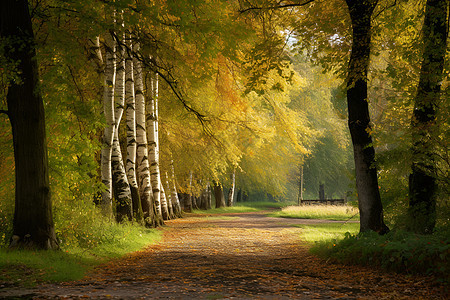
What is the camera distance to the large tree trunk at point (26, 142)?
8867mm

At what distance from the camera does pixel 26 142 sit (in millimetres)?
8914

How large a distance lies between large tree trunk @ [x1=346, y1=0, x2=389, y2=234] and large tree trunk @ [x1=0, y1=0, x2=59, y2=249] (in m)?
6.77

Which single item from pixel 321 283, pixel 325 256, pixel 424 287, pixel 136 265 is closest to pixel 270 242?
pixel 325 256

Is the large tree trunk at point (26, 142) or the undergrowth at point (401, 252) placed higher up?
the large tree trunk at point (26, 142)

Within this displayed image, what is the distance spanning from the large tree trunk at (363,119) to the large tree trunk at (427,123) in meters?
0.83

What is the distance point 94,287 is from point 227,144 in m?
14.4

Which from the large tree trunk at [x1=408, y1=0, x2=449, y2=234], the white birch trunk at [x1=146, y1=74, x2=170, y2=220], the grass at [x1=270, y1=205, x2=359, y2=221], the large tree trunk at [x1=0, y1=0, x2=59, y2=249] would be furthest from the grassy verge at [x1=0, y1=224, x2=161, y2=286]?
the grass at [x1=270, y1=205, x2=359, y2=221]

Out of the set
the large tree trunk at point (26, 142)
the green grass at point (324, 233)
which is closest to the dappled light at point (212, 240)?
the large tree trunk at point (26, 142)

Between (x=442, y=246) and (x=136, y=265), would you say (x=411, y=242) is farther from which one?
(x=136, y=265)

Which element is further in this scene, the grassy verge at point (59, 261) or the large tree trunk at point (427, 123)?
the large tree trunk at point (427, 123)

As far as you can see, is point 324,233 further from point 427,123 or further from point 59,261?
point 59,261

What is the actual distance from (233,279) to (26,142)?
16.1 feet

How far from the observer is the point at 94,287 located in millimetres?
6734

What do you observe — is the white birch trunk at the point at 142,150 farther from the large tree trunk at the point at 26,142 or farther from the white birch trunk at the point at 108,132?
the large tree trunk at the point at 26,142
